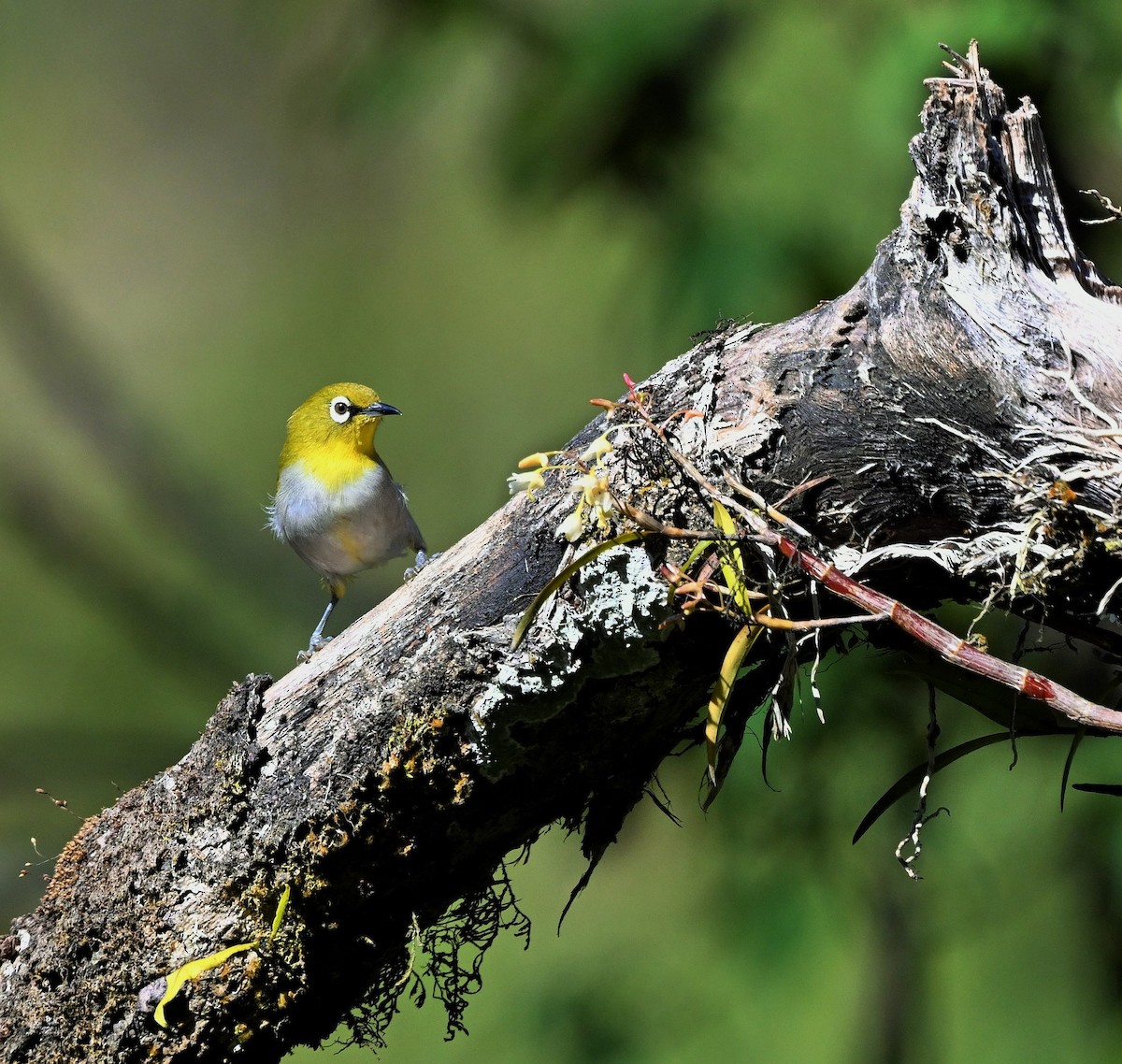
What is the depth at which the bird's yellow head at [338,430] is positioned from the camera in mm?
3117

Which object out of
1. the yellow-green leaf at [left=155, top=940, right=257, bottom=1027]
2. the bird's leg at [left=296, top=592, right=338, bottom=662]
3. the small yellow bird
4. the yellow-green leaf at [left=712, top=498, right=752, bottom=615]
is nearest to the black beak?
the small yellow bird

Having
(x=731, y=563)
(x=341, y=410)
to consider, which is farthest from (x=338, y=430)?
(x=731, y=563)

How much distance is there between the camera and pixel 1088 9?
100 inches

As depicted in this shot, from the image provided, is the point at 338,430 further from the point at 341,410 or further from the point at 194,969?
the point at 194,969

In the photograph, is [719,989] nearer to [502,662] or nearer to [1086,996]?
[1086,996]

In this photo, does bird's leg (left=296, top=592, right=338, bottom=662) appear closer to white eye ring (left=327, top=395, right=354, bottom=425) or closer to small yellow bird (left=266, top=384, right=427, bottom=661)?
small yellow bird (left=266, top=384, right=427, bottom=661)

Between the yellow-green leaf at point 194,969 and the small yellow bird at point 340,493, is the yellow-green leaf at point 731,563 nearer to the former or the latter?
the yellow-green leaf at point 194,969

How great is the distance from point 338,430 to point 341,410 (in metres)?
0.06

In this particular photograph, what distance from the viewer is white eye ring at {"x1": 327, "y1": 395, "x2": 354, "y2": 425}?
3.14m

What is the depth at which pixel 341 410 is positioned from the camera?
314cm

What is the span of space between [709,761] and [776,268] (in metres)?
2.21

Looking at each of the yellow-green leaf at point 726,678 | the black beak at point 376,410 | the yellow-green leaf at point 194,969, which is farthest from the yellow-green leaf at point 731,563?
the black beak at point 376,410

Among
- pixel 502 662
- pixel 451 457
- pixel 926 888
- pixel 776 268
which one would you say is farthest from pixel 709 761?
pixel 451 457

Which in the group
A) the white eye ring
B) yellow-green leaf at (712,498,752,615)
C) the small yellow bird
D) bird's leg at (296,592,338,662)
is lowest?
yellow-green leaf at (712,498,752,615)
